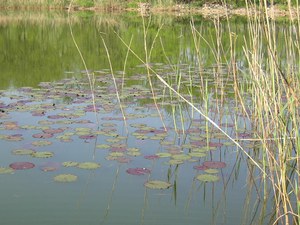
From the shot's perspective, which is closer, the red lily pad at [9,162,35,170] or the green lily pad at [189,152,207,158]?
the red lily pad at [9,162,35,170]

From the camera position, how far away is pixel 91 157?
3.41 meters

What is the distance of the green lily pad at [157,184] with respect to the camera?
2.90 meters

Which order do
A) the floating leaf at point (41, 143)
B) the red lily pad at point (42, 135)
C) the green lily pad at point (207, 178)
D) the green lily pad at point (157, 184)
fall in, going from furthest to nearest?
the red lily pad at point (42, 135), the floating leaf at point (41, 143), the green lily pad at point (207, 178), the green lily pad at point (157, 184)

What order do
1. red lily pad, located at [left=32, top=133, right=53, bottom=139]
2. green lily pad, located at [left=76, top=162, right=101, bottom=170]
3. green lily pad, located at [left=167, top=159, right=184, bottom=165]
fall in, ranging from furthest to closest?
red lily pad, located at [left=32, top=133, right=53, bottom=139], green lily pad, located at [left=167, top=159, right=184, bottom=165], green lily pad, located at [left=76, top=162, right=101, bottom=170]

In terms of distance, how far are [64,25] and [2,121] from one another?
35.8ft

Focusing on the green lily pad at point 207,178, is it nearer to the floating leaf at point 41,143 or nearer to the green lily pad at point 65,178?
the green lily pad at point 65,178

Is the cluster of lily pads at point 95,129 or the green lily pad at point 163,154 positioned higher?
the cluster of lily pads at point 95,129

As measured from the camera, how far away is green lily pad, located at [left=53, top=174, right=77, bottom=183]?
9.62 feet

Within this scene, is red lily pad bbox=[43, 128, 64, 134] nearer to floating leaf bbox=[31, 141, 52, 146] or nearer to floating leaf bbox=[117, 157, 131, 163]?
floating leaf bbox=[31, 141, 52, 146]

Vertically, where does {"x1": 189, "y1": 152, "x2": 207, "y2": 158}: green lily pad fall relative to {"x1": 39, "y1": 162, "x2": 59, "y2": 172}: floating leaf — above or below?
below

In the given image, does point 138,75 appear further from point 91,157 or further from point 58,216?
point 58,216

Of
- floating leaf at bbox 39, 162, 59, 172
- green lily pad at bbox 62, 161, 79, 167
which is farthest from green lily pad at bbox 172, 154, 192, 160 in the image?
floating leaf at bbox 39, 162, 59, 172

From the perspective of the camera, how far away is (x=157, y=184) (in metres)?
2.93

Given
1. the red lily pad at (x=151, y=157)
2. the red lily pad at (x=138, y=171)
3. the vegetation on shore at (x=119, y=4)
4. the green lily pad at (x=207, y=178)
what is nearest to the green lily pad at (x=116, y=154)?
the red lily pad at (x=151, y=157)
